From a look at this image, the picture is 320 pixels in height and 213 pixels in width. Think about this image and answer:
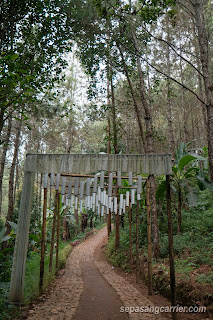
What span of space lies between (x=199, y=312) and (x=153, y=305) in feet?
2.79

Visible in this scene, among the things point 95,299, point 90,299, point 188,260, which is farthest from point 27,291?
point 188,260

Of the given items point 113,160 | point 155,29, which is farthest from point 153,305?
point 155,29

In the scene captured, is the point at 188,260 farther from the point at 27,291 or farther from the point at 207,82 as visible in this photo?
the point at 207,82

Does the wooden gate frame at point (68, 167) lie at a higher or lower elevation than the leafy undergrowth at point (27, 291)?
higher

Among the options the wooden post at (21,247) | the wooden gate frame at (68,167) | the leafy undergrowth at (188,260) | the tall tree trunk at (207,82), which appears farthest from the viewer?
the tall tree trunk at (207,82)

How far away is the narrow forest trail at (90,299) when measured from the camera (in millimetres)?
3760

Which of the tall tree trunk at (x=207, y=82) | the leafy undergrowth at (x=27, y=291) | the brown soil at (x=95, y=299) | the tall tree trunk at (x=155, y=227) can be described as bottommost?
the brown soil at (x=95, y=299)

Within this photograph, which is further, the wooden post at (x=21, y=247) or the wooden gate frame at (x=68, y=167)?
the wooden gate frame at (x=68, y=167)

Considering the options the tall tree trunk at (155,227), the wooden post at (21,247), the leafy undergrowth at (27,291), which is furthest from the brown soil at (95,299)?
the tall tree trunk at (155,227)

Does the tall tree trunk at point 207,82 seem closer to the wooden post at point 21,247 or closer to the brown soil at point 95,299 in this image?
the brown soil at point 95,299

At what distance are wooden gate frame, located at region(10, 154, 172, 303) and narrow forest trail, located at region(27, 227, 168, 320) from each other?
2.32 feet

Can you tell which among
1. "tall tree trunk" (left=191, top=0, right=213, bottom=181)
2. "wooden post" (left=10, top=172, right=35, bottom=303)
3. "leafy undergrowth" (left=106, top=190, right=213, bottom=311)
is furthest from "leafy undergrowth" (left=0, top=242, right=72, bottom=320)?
"tall tree trunk" (left=191, top=0, right=213, bottom=181)

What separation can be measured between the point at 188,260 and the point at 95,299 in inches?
95.5

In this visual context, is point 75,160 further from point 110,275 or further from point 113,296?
point 110,275
